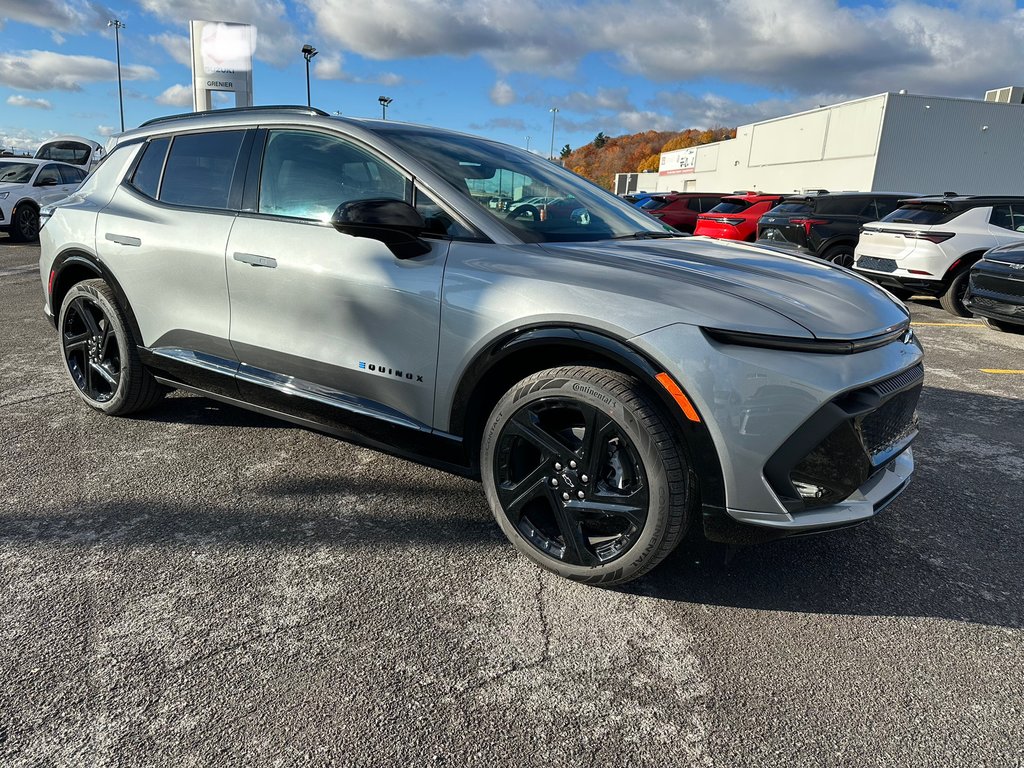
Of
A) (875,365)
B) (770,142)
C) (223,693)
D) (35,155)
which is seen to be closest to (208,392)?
(223,693)

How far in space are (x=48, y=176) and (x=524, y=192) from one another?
15869mm

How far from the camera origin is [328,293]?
2.84 m

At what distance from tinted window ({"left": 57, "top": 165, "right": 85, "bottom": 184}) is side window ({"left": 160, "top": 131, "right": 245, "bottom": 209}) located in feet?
47.3

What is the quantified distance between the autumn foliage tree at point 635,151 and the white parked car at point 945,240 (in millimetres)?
83024

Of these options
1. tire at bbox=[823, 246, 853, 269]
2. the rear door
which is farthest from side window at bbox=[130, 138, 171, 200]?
tire at bbox=[823, 246, 853, 269]

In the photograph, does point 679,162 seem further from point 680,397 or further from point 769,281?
point 680,397

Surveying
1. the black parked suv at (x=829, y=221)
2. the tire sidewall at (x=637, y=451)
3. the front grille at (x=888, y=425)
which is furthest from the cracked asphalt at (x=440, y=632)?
the black parked suv at (x=829, y=221)

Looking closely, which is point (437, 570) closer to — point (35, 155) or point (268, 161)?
point (268, 161)

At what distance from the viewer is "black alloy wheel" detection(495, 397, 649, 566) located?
235cm

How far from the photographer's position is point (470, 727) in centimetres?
184

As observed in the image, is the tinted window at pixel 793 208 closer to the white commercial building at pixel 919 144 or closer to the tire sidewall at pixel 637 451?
the tire sidewall at pixel 637 451

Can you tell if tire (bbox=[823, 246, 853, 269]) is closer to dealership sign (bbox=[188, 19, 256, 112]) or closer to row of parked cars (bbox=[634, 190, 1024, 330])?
row of parked cars (bbox=[634, 190, 1024, 330])

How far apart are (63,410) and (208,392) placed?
1.35m

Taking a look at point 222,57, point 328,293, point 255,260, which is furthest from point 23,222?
point 328,293
